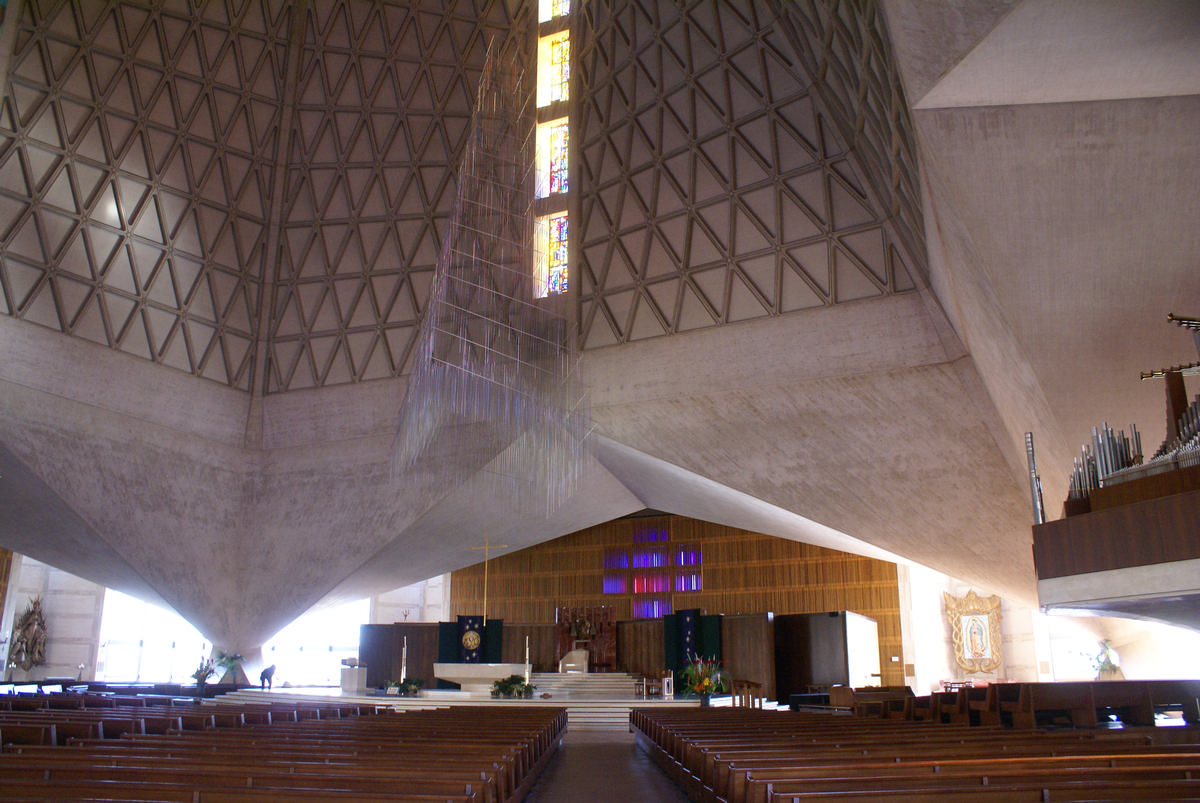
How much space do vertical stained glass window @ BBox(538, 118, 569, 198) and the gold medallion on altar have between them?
1042 centimetres

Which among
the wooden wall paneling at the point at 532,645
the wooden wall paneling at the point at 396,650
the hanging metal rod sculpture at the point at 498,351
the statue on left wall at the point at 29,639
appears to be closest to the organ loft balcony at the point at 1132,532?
the hanging metal rod sculpture at the point at 498,351

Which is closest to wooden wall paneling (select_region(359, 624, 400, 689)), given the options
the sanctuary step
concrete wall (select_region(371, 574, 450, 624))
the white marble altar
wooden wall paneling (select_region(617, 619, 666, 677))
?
concrete wall (select_region(371, 574, 450, 624))

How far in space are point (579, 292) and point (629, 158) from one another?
283 centimetres

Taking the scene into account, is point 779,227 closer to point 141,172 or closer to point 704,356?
point 704,356

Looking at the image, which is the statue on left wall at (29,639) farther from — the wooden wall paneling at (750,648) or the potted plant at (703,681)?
the wooden wall paneling at (750,648)

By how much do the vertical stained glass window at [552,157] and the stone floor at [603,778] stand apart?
469 inches

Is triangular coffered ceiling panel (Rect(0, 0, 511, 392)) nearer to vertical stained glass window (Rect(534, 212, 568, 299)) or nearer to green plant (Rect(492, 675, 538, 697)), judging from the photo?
vertical stained glass window (Rect(534, 212, 568, 299))

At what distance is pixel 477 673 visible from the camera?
1945cm

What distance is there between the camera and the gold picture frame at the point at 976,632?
822 inches

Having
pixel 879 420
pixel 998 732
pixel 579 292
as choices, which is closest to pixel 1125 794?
pixel 998 732

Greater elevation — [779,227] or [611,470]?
[779,227]

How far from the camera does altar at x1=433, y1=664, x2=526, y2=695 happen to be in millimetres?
19422

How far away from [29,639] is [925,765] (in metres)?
26.1

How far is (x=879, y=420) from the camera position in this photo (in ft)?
46.5
